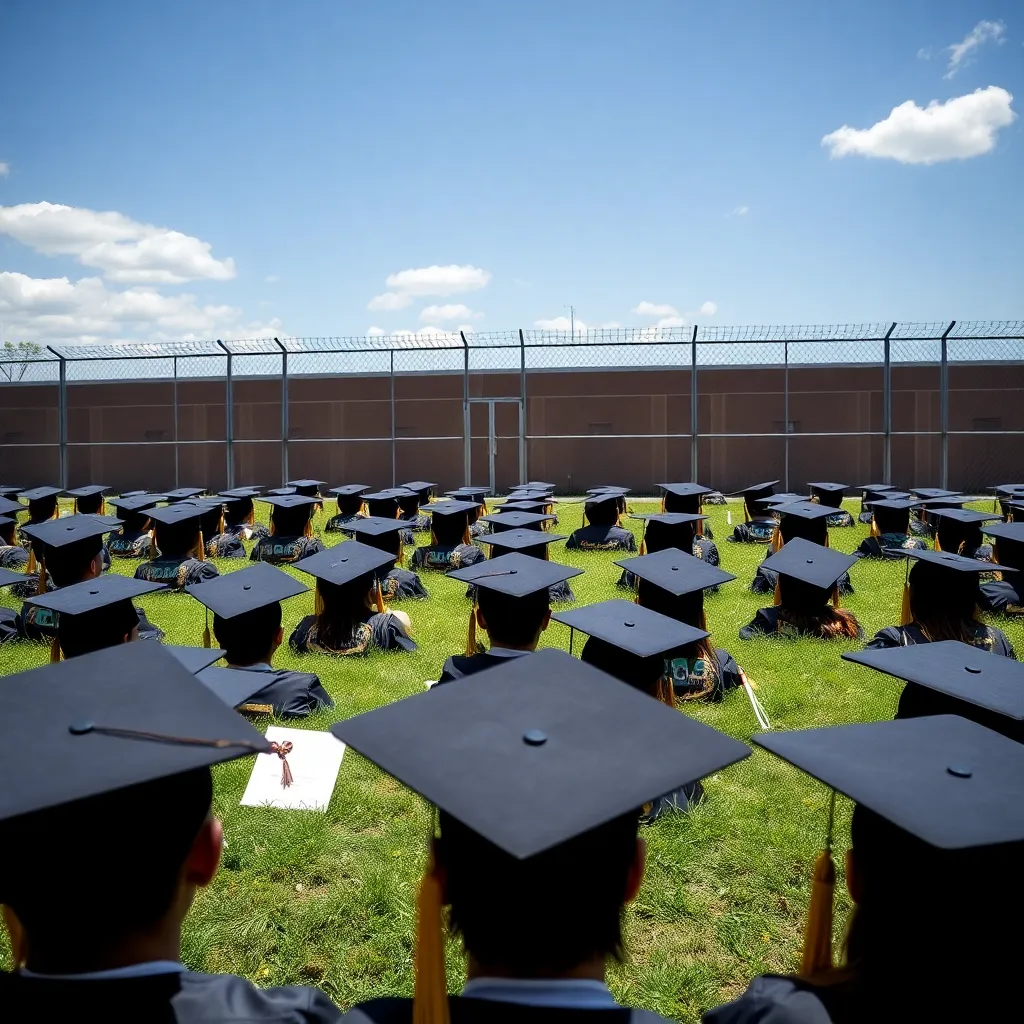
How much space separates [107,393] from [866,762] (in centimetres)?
2530

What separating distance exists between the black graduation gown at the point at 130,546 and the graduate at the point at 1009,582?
10620 millimetres

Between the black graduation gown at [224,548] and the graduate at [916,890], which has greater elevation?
the graduate at [916,890]

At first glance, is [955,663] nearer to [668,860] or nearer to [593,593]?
[668,860]

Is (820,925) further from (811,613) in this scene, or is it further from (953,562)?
(811,613)

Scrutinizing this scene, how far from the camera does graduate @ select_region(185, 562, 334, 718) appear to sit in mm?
4805

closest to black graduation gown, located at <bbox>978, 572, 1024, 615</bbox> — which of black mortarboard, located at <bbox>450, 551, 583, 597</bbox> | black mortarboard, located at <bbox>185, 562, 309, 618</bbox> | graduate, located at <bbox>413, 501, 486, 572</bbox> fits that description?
black mortarboard, located at <bbox>450, 551, 583, 597</bbox>

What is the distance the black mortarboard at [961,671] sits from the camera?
9.95 ft

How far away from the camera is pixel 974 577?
570 cm

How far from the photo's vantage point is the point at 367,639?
6.43 m

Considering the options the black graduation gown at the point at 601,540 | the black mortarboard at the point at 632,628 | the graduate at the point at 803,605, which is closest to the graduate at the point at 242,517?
the black graduation gown at the point at 601,540

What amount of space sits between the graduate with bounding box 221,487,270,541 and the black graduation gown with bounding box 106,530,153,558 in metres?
1.38

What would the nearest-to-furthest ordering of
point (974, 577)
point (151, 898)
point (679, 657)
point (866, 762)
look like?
point (151, 898) < point (866, 762) < point (679, 657) < point (974, 577)

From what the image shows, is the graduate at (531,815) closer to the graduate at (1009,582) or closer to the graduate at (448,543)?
the graduate at (1009,582)

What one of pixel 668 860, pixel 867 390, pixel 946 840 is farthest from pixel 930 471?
pixel 946 840
